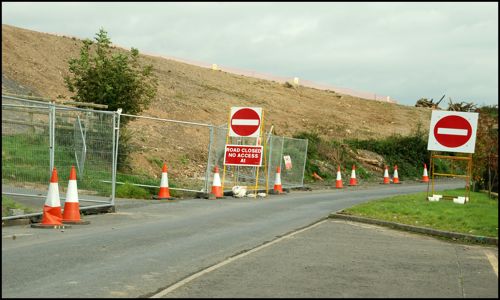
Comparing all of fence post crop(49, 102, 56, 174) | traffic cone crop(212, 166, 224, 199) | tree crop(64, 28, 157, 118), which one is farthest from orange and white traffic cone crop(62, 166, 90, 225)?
tree crop(64, 28, 157, 118)

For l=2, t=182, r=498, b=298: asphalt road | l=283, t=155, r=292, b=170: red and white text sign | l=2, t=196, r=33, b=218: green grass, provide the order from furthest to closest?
l=283, t=155, r=292, b=170: red and white text sign < l=2, t=196, r=33, b=218: green grass < l=2, t=182, r=498, b=298: asphalt road

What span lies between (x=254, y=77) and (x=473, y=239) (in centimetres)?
5477

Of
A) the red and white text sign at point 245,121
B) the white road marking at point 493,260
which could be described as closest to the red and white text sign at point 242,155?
the red and white text sign at point 245,121

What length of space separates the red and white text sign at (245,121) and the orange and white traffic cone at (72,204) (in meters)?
8.87

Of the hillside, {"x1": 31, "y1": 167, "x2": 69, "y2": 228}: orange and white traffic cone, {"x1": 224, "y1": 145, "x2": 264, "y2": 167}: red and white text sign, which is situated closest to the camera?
{"x1": 31, "y1": 167, "x2": 69, "y2": 228}: orange and white traffic cone

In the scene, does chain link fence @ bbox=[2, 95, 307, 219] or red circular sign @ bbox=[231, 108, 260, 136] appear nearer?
chain link fence @ bbox=[2, 95, 307, 219]

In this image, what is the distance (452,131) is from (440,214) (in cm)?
339

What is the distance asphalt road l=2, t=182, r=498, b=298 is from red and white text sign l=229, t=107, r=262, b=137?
4234 mm

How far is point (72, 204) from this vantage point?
544 inches

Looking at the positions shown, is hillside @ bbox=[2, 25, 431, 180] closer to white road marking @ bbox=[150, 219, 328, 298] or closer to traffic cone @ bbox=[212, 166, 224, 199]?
traffic cone @ bbox=[212, 166, 224, 199]

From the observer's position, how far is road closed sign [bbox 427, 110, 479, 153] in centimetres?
1803

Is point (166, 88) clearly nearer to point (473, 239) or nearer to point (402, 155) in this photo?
point (402, 155)

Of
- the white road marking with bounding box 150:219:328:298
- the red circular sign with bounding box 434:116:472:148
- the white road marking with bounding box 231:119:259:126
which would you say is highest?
the white road marking with bounding box 231:119:259:126

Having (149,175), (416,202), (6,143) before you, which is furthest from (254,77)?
(6,143)
